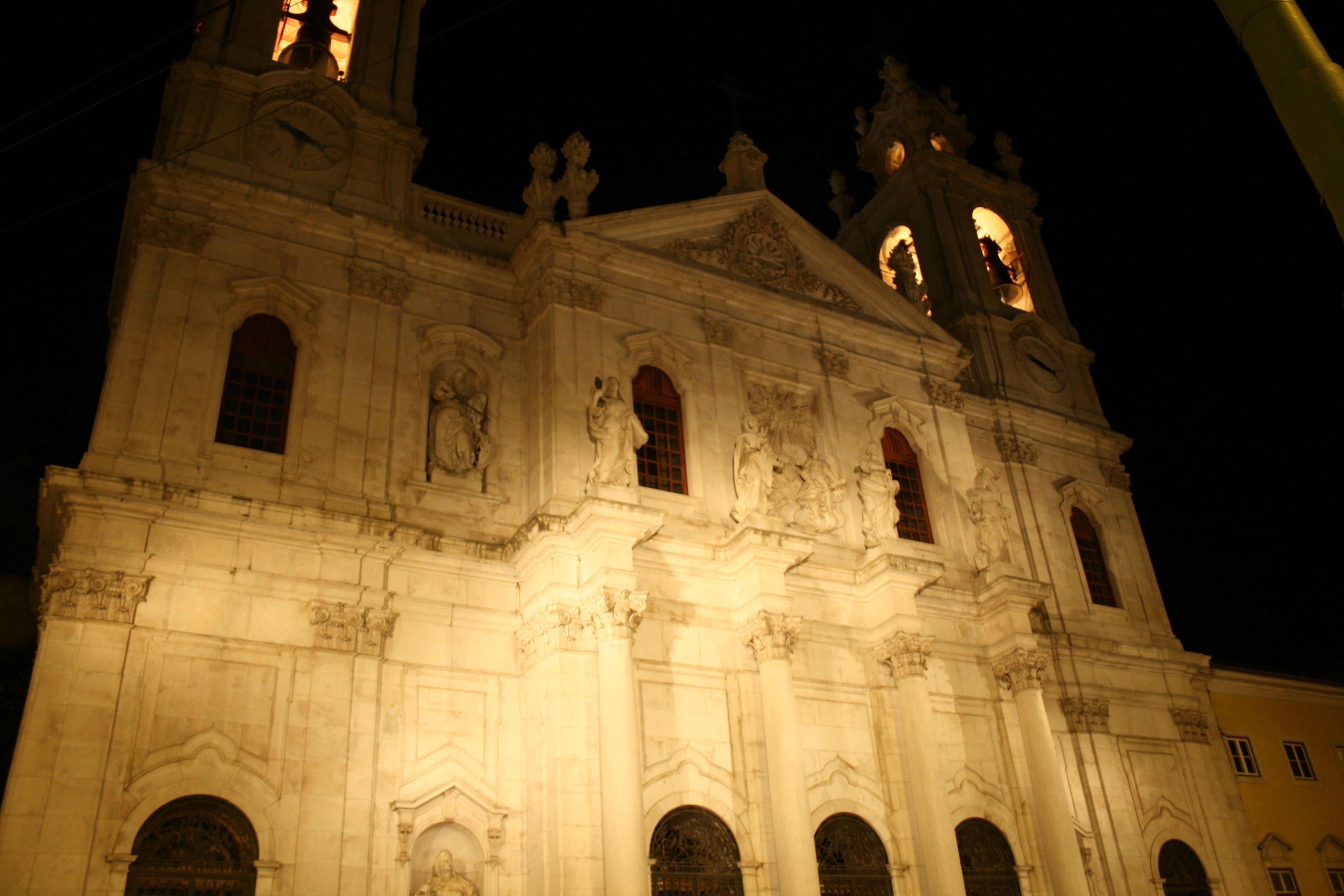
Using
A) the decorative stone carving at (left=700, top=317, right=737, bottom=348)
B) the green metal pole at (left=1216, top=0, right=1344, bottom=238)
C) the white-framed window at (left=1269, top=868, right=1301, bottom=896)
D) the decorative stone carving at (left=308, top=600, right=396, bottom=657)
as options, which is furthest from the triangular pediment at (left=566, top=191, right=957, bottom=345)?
the green metal pole at (left=1216, top=0, right=1344, bottom=238)

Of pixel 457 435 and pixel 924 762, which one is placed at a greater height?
pixel 457 435

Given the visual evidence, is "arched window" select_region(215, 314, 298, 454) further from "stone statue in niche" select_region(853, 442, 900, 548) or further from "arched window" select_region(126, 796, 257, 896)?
"stone statue in niche" select_region(853, 442, 900, 548)

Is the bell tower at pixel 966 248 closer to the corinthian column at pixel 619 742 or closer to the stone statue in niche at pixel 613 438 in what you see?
the stone statue in niche at pixel 613 438

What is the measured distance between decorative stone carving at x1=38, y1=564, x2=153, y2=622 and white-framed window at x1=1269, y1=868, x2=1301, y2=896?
22.2 m

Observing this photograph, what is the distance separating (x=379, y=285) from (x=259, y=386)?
2.74 meters

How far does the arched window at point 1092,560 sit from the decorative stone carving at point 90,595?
1868 cm

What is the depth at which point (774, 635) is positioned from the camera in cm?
1572

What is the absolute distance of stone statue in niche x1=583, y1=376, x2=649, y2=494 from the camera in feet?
50.6

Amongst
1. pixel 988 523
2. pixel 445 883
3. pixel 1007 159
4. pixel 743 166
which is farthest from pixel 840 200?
pixel 445 883

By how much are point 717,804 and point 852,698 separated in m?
3.35

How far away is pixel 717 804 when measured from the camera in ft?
49.6

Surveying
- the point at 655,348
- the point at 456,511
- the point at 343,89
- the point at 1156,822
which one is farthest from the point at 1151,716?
the point at 343,89

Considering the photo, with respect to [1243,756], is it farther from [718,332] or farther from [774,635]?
[718,332]

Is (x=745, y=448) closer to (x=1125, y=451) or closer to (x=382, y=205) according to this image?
(x=382, y=205)
